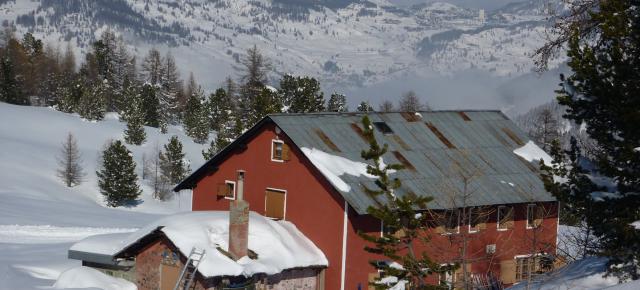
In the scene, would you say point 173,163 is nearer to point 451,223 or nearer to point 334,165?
point 334,165

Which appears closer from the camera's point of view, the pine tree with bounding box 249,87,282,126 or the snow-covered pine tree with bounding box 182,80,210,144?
the pine tree with bounding box 249,87,282,126

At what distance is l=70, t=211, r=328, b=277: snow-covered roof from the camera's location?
29672 mm

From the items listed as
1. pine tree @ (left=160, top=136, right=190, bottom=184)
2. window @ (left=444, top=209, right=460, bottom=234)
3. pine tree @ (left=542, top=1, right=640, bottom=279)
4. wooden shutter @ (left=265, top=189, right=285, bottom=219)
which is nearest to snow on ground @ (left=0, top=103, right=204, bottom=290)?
pine tree @ (left=160, top=136, right=190, bottom=184)

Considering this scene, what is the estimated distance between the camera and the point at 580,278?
1948 centimetres

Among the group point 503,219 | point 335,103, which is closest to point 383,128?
point 503,219

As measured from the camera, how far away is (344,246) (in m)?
32.1

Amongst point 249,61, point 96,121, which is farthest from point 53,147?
point 249,61

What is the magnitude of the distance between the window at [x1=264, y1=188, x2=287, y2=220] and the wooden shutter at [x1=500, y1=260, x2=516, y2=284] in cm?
924

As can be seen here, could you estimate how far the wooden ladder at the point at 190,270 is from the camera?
A: 2927cm

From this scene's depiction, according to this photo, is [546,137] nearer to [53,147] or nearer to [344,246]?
[344,246]

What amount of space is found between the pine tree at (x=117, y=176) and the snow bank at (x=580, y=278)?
66.6 metres

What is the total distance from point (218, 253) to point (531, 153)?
16.0 m

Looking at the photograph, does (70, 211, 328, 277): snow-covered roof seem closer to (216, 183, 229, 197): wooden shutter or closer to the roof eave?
(216, 183, 229, 197): wooden shutter

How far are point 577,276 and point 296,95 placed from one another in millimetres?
63422
